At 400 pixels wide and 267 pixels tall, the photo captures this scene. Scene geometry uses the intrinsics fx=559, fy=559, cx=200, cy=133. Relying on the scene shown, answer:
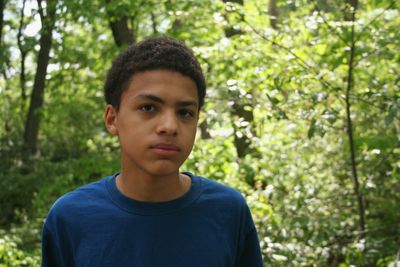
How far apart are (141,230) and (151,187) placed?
147 mm

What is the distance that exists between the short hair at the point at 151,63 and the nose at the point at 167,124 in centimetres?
16

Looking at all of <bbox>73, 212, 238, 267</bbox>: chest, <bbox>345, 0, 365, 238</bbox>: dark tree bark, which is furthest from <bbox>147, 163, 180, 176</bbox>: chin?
<bbox>345, 0, 365, 238</bbox>: dark tree bark

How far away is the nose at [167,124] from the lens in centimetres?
160

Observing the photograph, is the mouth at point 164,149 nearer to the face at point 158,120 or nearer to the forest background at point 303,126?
the face at point 158,120

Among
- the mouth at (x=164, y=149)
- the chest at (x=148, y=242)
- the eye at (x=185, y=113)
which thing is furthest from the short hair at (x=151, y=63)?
the chest at (x=148, y=242)

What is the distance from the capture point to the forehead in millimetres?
1643

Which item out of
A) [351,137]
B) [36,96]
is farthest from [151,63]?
[36,96]

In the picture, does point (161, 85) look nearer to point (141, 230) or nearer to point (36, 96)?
point (141, 230)

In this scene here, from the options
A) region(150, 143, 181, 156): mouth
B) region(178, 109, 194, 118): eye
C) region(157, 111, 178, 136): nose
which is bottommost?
region(150, 143, 181, 156): mouth

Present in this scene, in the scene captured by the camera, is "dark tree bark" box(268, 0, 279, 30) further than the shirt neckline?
Yes

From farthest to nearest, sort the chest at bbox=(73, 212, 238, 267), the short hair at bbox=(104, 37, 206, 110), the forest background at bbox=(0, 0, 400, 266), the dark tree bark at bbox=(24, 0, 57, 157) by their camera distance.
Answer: the dark tree bark at bbox=(24, 0, 57, 157) < the forest background at bbox=(0, 0, 400, 266) < the short hair at bbox=(104, 37, 206, 110) < the chest at bbox=(73, 212, 238, 267)

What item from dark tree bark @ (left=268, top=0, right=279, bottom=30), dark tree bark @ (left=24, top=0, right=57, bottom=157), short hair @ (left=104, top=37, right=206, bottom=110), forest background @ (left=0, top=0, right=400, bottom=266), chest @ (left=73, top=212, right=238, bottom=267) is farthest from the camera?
dark tree bark @ (left=24, top=0, right=57, bottom=157)

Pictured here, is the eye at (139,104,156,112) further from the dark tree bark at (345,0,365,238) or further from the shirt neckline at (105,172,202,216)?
the dark tree bark at (345,0,365,238)

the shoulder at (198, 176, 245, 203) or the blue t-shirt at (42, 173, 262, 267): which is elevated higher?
the shoulder at (198, 176, 245, 203)
